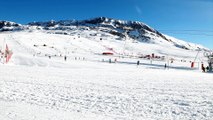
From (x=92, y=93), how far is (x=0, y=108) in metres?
4.82

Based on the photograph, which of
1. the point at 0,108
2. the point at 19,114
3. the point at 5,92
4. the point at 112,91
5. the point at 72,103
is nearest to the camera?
the point at 19,114

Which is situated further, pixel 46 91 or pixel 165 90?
pixel 165 90

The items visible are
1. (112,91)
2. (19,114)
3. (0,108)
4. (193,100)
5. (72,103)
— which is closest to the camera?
(19,114)

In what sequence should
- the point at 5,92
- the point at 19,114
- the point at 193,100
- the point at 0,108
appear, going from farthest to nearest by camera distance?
the point at 5,92 → the point at 193,100 → the point at 0,108 → the point at 19,114

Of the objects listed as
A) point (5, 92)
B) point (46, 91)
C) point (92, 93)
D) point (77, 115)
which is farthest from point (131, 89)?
point (5, 92)

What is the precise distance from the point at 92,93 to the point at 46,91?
2.49 metres

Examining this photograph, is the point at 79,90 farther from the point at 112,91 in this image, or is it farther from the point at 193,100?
the point at 193,100

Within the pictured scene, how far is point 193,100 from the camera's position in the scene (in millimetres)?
11492

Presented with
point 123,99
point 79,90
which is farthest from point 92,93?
point 123,99

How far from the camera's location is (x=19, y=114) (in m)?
8.65

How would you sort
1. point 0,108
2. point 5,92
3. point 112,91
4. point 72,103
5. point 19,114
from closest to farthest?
point 19,114 < point 0,108 < point 72,103 < point 5,92 < point 112,91

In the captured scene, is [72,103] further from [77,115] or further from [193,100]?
[193,100]

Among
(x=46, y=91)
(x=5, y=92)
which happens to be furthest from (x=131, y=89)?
(x=5, y=92)

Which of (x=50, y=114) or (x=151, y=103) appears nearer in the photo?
(x=50, y=114)
